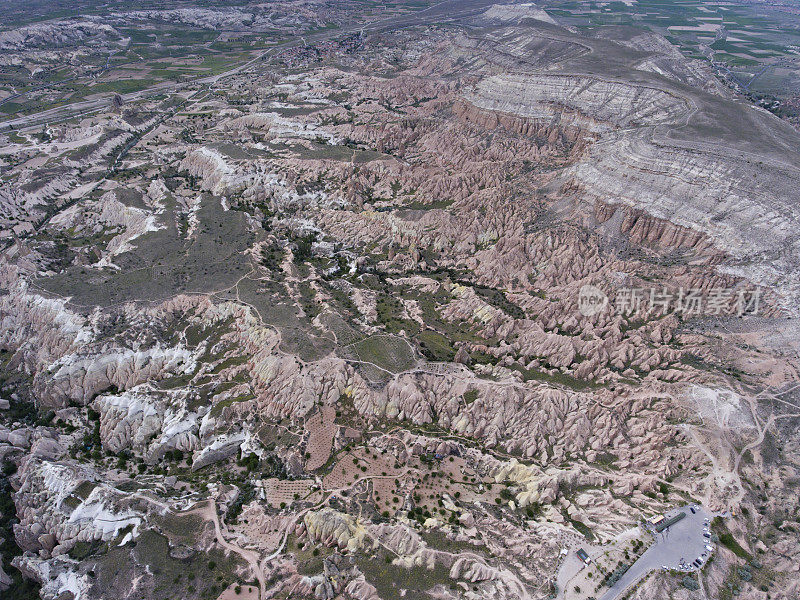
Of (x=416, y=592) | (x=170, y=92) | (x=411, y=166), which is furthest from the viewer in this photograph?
(x=170, y=92)

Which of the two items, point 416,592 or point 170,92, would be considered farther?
point 170,92

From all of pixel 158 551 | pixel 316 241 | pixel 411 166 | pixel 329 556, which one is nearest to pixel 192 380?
pixel 158 551

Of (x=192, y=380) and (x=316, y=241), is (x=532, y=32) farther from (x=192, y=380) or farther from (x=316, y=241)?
(x=192, y=380)

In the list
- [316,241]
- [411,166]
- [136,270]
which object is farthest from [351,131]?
[136,270]

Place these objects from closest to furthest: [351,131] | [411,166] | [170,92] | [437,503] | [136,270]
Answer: [437,503], [136,270], [411,166], [351,131], [170,92]

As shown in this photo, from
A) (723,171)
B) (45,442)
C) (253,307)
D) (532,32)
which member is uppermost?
(532,32)

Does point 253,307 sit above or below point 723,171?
below

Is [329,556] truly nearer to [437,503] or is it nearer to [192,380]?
[437,503]
